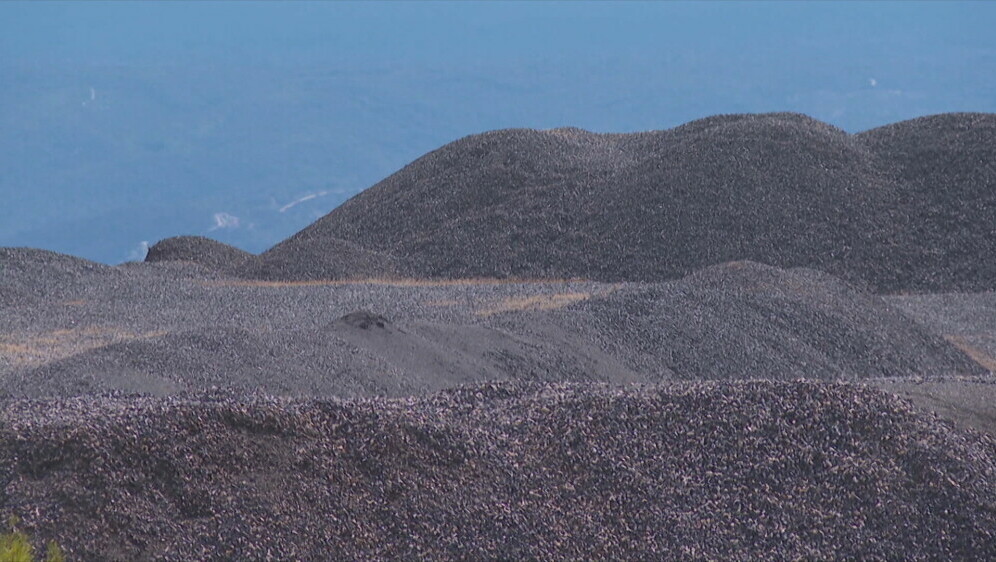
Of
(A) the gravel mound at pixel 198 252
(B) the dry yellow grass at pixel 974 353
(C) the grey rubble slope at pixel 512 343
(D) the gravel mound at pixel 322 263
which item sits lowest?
(B) the dry yellow grass at pixel 974 353

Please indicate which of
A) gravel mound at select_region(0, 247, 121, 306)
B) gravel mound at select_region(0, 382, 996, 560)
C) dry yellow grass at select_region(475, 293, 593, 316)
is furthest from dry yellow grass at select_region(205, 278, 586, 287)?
gravel mound at select_region(0, 382, 996, 560)

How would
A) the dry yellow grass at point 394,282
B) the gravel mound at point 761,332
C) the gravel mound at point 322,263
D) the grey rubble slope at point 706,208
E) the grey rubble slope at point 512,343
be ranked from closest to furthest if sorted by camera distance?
the grey rubble slope at point 512,343 < the gravel mound at point 761,332 < the dry yellow grass at point 394,282 < the grey rubble slope at point 706,208 < the gravel mound at point 322,263

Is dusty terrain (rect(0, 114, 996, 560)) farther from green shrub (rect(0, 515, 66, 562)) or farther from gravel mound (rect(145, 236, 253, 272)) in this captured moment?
gravel mound (rect(145, 236, 253, 272))

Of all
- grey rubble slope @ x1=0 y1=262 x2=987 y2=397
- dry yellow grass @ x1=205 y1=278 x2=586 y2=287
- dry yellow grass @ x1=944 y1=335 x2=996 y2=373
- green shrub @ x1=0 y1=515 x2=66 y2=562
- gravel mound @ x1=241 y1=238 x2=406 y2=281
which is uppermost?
gravel mound @ x1=241 y1=238 x2=406 y2=281

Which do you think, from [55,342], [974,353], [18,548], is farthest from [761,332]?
[18,548]

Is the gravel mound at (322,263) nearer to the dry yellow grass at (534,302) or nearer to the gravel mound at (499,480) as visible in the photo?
the dry yellow grass at (534,302)

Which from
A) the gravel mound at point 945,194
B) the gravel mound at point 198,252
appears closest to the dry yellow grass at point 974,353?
the gravel mound at point 945,194

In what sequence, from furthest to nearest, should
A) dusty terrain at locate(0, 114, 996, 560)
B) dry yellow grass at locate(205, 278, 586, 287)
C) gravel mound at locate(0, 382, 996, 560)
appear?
dry yellow grass at locate(205, 278, 586, 287) < dusty terrain at locate(0, 114, 996, 560) < gravel mound at locate(0, 382, 996, 560)
